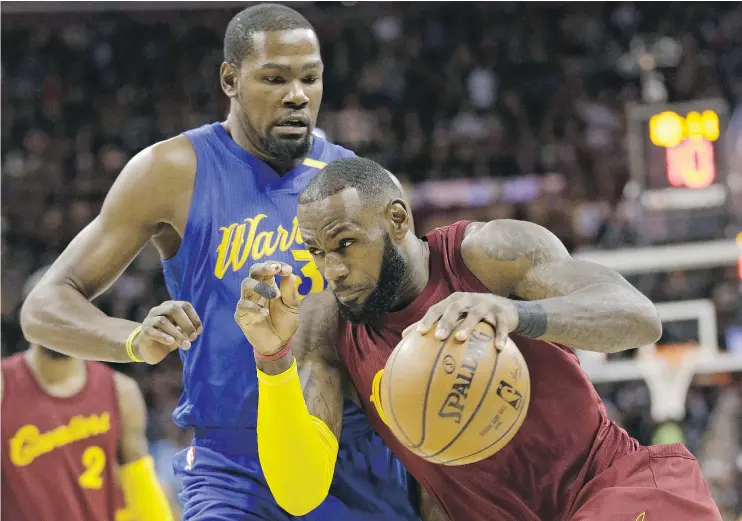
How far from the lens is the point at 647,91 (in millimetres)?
12727

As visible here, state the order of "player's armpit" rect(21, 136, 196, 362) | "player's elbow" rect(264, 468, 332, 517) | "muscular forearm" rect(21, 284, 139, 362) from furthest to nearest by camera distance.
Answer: "player's armpit" rect(21, 136, 196, 362)
"muscular forearm" rect(21, 284, 139, 362)
"player's elbow" rect(264, 468, 332, 517)

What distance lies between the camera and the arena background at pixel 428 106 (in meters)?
11.0

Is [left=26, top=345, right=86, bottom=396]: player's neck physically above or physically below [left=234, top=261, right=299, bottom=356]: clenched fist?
below

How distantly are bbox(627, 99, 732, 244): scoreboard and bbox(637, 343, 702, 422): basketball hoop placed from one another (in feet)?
3.50

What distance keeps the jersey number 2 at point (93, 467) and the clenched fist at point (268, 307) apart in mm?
2665

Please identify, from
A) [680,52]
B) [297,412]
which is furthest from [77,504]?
[680,52]

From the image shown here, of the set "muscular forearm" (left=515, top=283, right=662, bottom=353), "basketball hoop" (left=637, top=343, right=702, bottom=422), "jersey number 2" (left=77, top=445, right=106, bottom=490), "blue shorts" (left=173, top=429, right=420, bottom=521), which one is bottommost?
"basketball hoop" (left=637, top=343, right=702, bottom=422)

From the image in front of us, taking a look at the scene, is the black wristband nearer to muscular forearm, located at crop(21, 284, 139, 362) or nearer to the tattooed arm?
the tattooed arm

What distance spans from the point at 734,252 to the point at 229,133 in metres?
6.67

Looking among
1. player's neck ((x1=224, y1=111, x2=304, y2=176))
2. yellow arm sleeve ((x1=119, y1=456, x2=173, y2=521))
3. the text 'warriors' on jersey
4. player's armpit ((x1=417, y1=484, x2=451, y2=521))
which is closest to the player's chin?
player's neck ((x1=224, y1=111, x2=304, y2=176))

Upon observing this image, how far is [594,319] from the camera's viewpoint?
107 inches

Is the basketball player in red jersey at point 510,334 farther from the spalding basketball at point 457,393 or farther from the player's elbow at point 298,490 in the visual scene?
the spalding basketball at point 457,393

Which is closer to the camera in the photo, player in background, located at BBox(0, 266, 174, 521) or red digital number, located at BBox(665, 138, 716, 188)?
player in background, located at BBox(0, 266, 174, 521)

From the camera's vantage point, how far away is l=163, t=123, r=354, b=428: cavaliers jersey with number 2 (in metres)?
3.34
